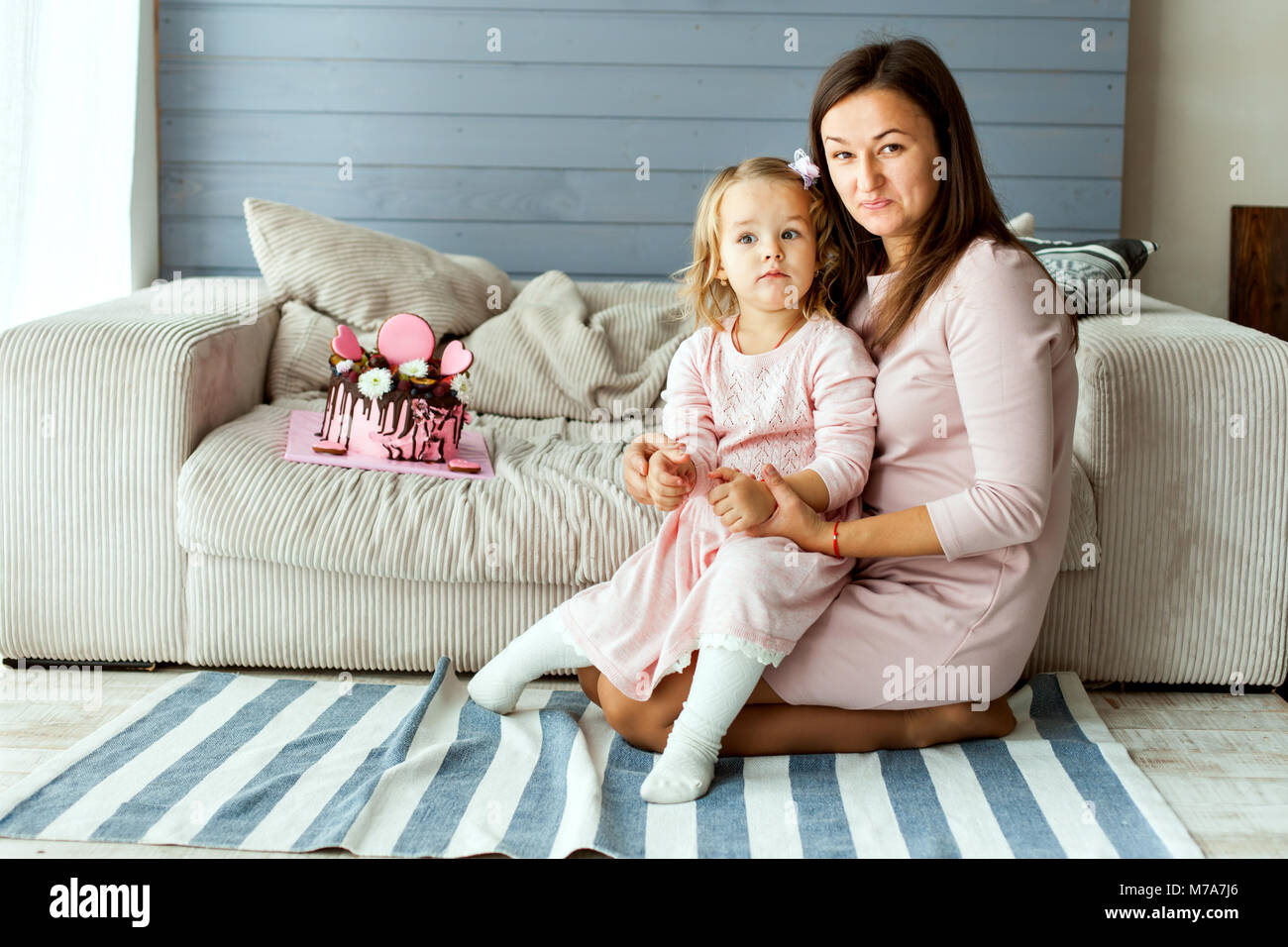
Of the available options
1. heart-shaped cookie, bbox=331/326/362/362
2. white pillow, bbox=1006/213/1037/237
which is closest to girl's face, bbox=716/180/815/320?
heart-shaped cookie, bbox=331/326/362/362

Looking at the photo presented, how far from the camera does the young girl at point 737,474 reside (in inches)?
55.2

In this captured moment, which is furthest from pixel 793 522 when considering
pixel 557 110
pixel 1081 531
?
pixel 557 110

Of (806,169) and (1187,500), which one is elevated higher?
(806,169)

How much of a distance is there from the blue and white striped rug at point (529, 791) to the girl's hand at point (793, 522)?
31 centimetres

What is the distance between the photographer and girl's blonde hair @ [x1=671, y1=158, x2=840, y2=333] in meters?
1.50

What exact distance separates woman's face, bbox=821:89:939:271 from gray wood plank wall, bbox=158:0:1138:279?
148 centimetres

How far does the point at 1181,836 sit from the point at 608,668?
0.70 m

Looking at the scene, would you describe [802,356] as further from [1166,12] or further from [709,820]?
[1166,12]

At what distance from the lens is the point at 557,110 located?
114 inches

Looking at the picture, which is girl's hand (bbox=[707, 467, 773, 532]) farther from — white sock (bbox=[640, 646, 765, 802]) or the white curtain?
the white curtain

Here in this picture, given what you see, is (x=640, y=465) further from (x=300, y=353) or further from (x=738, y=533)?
(x=300, y=353)

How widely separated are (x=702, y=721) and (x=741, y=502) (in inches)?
10.6

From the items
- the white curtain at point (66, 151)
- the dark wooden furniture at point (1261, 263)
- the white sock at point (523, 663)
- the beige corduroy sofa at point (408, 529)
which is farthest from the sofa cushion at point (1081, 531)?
the white curtain at point (66, 151)
